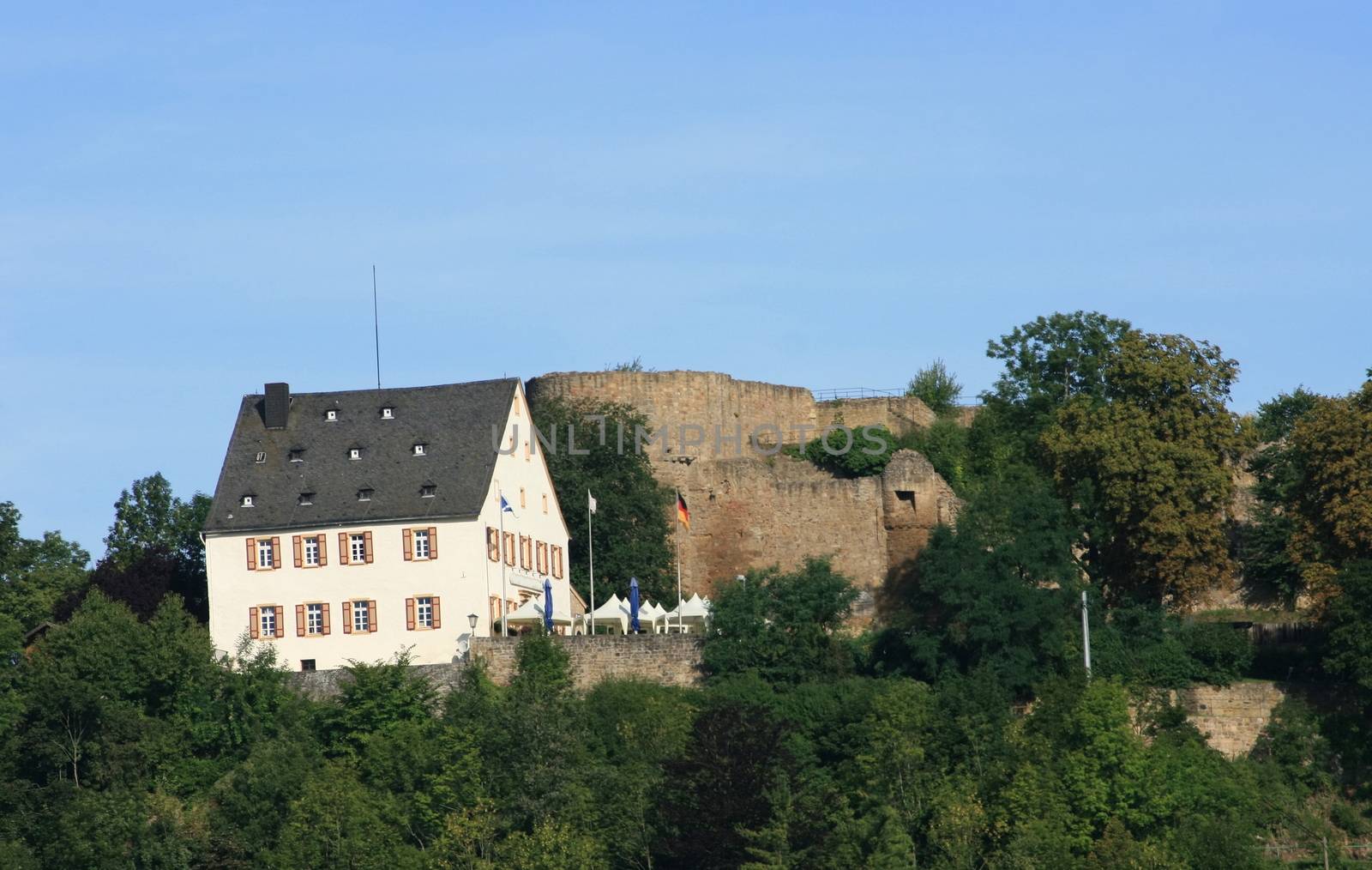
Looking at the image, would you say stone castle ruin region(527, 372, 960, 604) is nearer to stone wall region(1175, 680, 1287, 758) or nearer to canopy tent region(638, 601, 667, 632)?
canopy tent region(638, 601, 667, 632)

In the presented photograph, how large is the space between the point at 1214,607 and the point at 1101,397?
717 centimetres

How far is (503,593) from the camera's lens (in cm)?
7312

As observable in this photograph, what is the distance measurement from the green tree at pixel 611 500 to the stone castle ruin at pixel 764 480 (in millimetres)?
952

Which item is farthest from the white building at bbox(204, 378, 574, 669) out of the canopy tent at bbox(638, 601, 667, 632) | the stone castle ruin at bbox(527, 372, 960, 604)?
the stone castle ruin at bbox(527, 372, 960, 604)

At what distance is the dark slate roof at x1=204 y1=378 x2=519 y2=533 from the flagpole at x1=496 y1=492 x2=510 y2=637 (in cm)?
111

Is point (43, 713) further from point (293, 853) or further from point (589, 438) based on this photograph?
point (589, 438)

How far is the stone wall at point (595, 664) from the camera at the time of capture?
6994 centimetres

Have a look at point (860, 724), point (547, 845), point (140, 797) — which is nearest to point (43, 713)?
point (140, 797)

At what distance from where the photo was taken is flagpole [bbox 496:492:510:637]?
72.3 metres

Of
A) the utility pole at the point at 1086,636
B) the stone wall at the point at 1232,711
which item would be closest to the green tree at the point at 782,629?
the utility pole at the point at 1086,636

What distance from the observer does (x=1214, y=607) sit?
73938 mm

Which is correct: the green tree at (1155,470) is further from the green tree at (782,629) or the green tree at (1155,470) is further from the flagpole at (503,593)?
the flagpole at (503,593)

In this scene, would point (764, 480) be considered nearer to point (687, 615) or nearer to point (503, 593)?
point (687, 615)

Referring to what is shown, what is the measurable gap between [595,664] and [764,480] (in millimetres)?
14002
